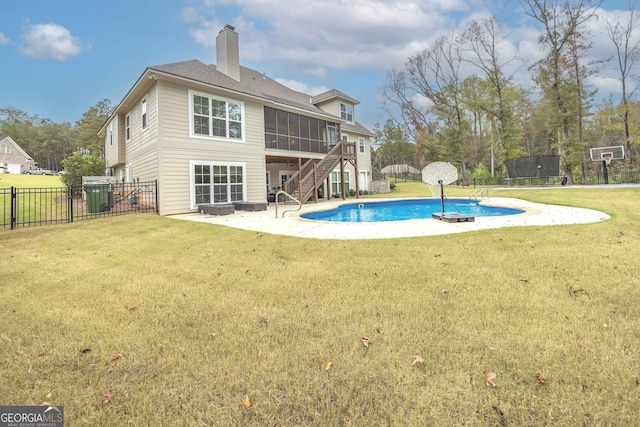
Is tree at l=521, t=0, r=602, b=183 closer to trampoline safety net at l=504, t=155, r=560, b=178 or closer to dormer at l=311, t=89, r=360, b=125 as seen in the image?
trampoline safety net at l=504, t=155, r=560, b=178

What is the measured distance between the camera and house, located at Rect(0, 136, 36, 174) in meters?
39.7

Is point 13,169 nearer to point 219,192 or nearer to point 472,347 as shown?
point 219,192

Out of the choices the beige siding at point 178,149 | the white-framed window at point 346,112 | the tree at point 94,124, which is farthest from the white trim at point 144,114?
the tree at point 94,124

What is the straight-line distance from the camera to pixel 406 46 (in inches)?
1282

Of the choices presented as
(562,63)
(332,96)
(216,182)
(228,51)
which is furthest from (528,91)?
(216,182)

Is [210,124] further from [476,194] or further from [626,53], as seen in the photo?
[626,53]

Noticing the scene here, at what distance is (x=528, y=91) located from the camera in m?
32.4

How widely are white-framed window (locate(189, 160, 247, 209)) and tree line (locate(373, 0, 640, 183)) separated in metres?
24.7

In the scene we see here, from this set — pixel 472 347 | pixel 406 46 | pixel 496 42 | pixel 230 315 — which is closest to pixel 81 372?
pixel 230 315

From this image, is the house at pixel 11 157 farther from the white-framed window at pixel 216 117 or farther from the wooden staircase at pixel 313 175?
the wooden staircase at pixel 313 175

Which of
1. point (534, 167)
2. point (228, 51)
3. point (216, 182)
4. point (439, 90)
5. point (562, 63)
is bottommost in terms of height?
point (216, 182)

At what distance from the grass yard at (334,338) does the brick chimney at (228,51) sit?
1399 centimetres

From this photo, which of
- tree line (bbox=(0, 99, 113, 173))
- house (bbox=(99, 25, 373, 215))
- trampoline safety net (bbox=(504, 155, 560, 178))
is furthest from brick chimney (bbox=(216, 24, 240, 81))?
tree line (bbox=(0, 99, 113, 173))

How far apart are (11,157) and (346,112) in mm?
50677
